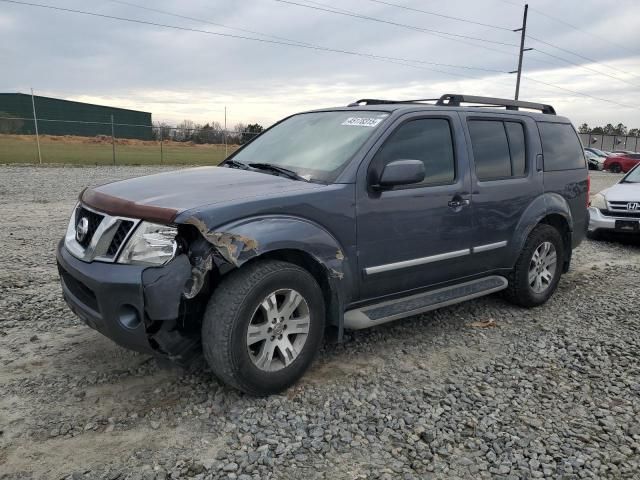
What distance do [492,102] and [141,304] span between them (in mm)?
3719

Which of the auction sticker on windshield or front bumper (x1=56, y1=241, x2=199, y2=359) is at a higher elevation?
the auction sticker on windshield

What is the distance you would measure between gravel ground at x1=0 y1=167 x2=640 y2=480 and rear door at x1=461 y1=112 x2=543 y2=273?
73cm

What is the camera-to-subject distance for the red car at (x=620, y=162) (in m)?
31.8

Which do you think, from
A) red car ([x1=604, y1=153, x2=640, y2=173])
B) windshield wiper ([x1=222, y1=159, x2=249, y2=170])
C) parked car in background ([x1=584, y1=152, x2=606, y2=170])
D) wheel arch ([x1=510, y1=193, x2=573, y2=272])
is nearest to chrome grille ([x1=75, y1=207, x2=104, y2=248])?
windshield wiper ([x1=222, y1=159, x2=249, y2=170])

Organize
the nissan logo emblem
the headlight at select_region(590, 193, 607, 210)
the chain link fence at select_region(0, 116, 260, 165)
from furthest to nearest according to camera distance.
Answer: the chain link fence at select_region(0, 116, 260, 165) → the headlight at select_region(590, 193, 607, 210) → the nissan logo emblem

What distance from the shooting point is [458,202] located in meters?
4.14

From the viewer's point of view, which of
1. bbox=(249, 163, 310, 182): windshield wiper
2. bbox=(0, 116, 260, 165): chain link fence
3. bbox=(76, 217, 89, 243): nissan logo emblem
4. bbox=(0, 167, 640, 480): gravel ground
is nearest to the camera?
bbox=(0, 167, 640, 480): gravel ground

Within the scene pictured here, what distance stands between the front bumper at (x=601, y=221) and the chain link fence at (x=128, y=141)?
20236mm

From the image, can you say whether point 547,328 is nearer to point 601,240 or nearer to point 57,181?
point 601,240

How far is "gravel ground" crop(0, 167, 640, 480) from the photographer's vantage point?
8.57 feet

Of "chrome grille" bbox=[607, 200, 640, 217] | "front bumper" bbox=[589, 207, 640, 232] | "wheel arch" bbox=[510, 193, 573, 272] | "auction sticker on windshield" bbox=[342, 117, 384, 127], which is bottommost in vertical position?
"front bumper" bbox=[589, 207, 640, 232]

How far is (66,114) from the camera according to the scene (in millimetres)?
51688

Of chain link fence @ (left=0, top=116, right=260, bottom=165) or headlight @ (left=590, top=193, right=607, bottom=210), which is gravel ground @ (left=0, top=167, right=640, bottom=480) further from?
chain link fence @ (left=0, top=116, right=260, bottom=165)

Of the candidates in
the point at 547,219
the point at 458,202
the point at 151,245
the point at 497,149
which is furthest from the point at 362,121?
the point at 547,219
